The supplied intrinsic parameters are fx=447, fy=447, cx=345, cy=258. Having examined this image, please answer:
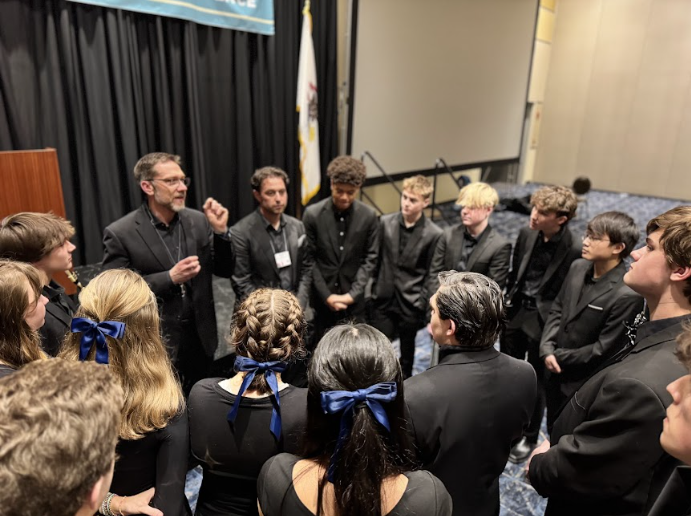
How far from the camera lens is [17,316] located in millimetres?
1265

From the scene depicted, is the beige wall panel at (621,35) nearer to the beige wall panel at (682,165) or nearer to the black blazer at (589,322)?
the beige wall panel at (682,165)

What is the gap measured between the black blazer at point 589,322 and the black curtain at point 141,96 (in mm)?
3437

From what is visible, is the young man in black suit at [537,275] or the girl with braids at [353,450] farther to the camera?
the young man in black suit at [537,275]

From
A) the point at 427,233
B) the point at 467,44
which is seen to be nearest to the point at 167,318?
the point at 427,233

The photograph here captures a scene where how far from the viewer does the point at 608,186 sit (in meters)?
10.2

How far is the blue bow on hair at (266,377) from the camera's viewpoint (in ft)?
3.86

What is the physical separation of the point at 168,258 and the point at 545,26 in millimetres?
10423

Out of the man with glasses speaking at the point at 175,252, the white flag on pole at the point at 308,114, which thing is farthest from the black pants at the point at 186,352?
the white flag on pole at the point at 308,114

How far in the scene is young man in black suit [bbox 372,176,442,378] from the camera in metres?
2.80

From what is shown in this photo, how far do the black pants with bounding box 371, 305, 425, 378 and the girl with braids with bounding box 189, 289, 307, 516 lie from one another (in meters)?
1.73

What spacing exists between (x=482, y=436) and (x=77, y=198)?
3648 millimetres

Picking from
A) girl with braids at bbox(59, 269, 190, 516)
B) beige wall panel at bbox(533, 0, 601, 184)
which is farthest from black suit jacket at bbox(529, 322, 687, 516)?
beige wall panel at bbox(533, 0, 601, 184)

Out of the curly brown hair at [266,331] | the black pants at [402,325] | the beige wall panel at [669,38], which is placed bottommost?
the black pants at [402,325]

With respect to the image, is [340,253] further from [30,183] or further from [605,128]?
[605,128]
